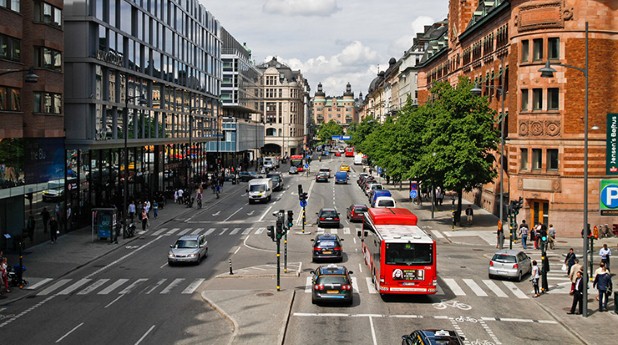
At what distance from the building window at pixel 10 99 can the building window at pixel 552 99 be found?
3567 cm

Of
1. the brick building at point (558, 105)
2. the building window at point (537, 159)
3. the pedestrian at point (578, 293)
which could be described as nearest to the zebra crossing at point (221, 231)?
the brick building at point (558, 105)

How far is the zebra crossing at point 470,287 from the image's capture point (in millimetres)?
29781

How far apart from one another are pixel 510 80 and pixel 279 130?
5475 inches

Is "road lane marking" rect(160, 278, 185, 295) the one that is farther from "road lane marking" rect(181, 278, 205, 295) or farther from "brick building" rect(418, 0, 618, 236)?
"brick building" rect(418, 0, 618, 236)

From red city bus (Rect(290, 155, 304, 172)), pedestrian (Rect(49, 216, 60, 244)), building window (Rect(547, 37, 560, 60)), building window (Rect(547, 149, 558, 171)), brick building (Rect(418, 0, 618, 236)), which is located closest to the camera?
pedestrian (Rect(49, 216, 60, 244))

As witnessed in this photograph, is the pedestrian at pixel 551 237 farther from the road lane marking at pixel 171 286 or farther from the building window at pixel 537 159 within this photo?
the road lane marking at pixel 171 286

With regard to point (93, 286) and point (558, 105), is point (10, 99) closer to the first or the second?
point (93, 286)

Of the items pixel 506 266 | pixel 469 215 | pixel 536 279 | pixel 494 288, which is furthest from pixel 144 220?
pixel 536 279

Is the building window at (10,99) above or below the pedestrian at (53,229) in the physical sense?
above

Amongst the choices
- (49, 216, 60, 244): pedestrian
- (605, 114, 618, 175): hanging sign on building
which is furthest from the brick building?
(49, 216, 60, 244): pedestrian

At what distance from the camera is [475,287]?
31188 millimetres

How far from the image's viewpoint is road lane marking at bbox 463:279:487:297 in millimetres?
29656

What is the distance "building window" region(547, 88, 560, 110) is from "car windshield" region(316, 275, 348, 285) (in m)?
28.8

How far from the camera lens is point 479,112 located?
52812mm
